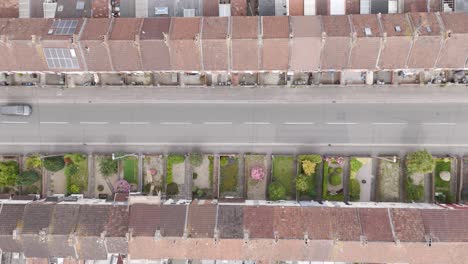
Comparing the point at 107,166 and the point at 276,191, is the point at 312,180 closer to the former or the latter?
the point at 276,191

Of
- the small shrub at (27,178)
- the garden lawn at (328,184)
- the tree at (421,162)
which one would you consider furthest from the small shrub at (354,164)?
the small shrub at (27,178)

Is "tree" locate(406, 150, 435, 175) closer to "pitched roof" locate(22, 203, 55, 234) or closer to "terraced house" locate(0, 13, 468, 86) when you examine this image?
"terraced house" locate(0, 13, 468, 86)

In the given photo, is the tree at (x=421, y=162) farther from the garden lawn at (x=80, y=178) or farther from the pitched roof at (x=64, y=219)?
the garden lawn at (x=80, y=178)

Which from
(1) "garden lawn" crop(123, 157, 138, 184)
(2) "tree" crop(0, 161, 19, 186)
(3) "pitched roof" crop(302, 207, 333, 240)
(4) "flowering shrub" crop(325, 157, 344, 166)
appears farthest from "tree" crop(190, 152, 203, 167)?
(2) "tree" crop(0, 161, 19, 186)

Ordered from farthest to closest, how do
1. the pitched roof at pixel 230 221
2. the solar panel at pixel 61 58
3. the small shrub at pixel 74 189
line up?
the small shrub at pixel 74 189 → the pitched roof at pixel 230 221 → the solar panel at pixel 61 58

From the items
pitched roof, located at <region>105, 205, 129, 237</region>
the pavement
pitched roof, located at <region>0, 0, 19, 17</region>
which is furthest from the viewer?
the pavement

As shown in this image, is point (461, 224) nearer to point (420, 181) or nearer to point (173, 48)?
point (420, 181)

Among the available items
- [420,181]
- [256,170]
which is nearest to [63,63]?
[256,170]
